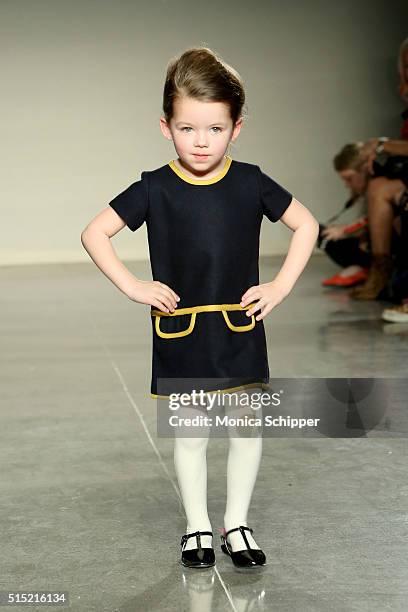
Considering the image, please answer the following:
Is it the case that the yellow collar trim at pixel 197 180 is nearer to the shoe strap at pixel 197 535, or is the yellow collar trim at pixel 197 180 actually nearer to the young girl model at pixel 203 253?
the young girl model at pixel 203 253

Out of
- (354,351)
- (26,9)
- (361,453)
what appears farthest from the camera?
(26,9)

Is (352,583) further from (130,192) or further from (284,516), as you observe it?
(130,192)

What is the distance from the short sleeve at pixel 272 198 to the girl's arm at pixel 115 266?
7.7 inches

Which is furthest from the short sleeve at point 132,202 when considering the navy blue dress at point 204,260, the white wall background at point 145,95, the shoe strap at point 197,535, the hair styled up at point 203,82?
the white wall background at point 145,95

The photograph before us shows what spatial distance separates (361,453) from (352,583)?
675 millimetres

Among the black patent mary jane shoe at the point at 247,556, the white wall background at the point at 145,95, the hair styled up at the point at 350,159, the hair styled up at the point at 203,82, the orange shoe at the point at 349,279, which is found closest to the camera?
the hair styled up at the point at 203,82

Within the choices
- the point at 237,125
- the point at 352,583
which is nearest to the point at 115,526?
the point at 352,583

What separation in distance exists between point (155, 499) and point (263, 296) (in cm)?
54

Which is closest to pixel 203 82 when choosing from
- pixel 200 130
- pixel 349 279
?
pixel 200 130

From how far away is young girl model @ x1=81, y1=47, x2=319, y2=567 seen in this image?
5.18 ft

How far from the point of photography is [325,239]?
4980mm

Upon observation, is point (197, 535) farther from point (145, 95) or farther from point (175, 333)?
point (145, 95)

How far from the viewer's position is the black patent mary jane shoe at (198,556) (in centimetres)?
164

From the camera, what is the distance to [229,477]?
1.69 meters
